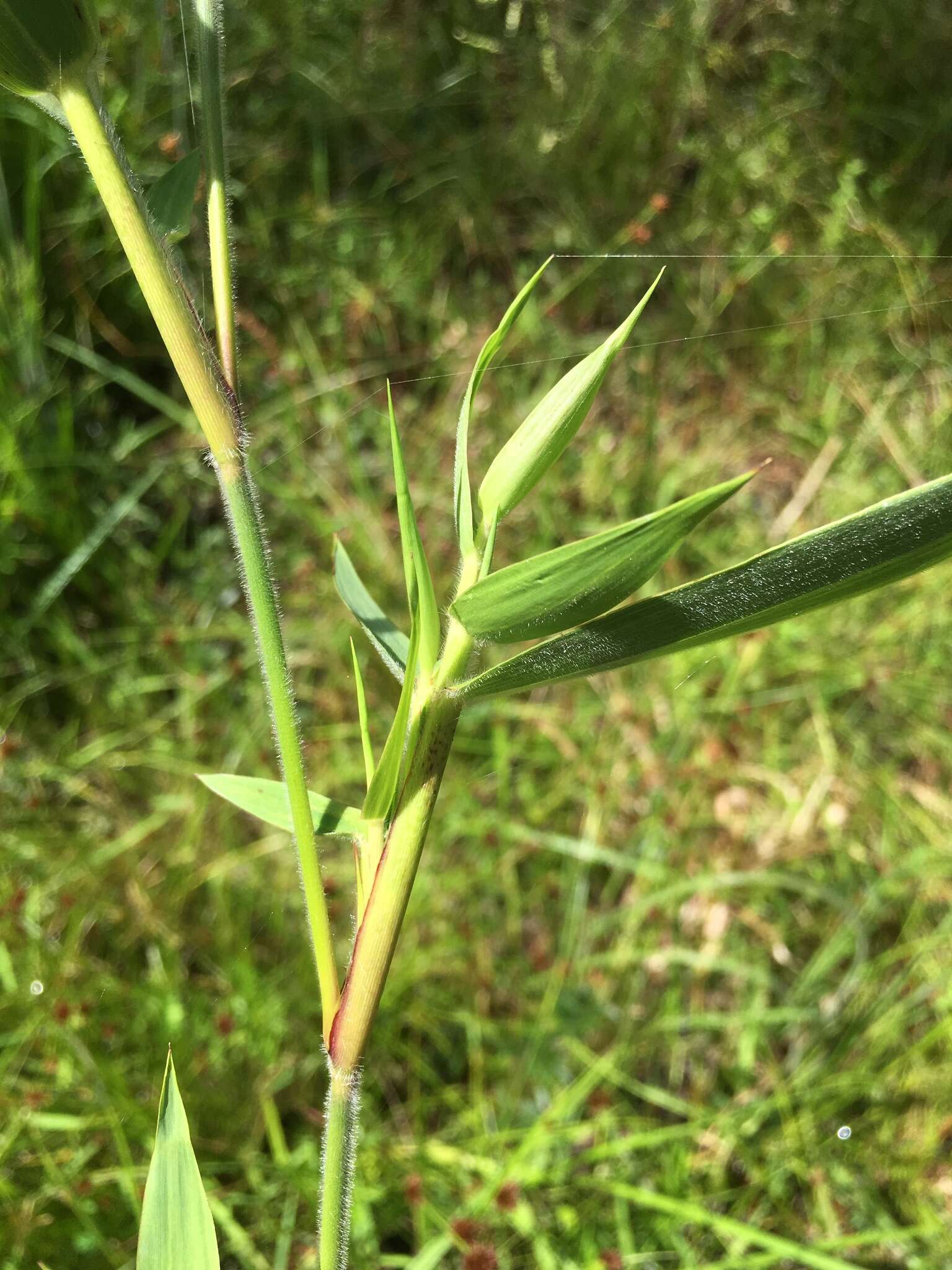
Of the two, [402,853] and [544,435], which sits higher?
[544,435]

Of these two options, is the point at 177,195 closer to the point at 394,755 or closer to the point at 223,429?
the point at 223,429

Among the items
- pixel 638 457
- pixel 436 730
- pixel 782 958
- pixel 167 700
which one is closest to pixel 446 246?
pixel 638 457

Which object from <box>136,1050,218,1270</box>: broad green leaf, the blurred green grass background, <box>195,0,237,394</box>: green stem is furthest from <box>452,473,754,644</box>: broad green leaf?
the blurred green grass background

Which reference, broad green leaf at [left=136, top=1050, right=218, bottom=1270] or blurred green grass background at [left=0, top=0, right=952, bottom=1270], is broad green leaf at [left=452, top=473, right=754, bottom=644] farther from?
blurred green grass background at [left=0, top=0, right=952, bottom=1270]

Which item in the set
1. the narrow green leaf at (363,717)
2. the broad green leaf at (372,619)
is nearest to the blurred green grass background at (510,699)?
the broad green leaf at (372,619)

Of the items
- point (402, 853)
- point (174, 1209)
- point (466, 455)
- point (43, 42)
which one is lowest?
point (174, 1209)

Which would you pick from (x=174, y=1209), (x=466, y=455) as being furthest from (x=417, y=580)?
(x=174, y=1209)

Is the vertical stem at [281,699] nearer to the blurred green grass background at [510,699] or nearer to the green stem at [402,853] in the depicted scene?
the green stem at [402,853]
